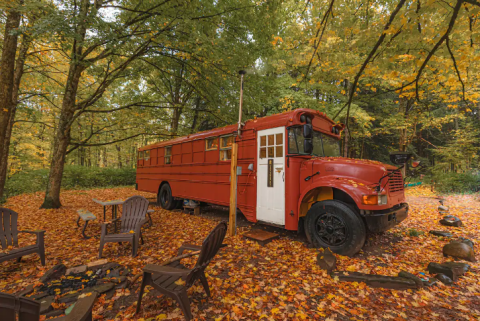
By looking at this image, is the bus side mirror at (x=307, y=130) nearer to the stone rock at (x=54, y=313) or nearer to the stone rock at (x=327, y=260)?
the stone rock at (x=327, y=260)

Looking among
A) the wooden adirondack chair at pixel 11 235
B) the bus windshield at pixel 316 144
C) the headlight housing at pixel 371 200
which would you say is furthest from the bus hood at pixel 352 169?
the wooden adirondack chair at pixel 11 235

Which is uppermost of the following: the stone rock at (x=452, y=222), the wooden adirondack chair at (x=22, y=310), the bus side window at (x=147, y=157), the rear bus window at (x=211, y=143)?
the rear bus window at (x=211, y=143)

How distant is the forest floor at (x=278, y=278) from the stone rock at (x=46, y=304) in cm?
54

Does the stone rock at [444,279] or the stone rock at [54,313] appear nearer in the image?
the stone rock at [54,313]

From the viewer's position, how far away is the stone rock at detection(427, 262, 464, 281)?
11.5ft

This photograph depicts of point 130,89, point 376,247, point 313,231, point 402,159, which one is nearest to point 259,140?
point 313,231

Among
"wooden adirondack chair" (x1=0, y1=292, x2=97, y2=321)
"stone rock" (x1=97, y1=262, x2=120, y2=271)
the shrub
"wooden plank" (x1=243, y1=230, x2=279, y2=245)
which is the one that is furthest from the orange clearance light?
the shrub

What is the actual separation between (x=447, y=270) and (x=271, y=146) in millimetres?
3923

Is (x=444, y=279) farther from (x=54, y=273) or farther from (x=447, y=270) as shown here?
(x=54, y=273)

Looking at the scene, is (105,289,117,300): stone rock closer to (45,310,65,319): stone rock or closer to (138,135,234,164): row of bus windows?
(45,310,65,319): stone rock

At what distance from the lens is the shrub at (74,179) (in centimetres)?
1265

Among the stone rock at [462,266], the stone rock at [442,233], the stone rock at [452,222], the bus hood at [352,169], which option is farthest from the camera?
the stone rock at [452,222]

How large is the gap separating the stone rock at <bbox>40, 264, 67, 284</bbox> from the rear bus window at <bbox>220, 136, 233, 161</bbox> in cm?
446

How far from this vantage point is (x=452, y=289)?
3.28 metres
